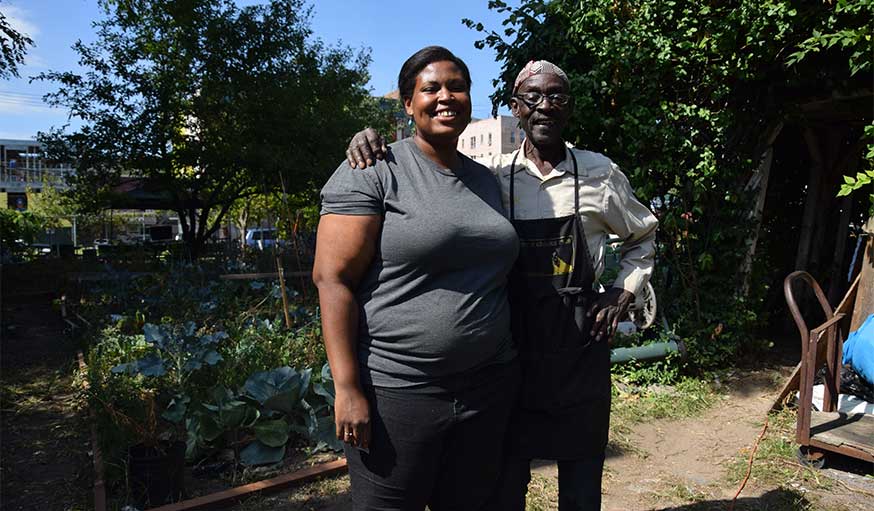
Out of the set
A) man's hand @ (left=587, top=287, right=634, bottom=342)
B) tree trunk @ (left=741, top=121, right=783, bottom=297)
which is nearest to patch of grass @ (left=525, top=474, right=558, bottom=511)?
man's hand @ (left=587, top=287, right=634, bottom=342)

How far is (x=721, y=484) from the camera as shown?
358cm

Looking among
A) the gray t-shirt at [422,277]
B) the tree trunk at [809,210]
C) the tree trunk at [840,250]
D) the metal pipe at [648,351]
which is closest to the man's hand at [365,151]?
the gray t-shirt at [422,277]

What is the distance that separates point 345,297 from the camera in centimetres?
160

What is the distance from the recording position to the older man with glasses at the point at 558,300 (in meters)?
2.00

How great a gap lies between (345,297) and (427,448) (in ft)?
1.58

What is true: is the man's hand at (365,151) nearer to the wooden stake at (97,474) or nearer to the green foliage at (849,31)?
the wooden stake at (97,474)

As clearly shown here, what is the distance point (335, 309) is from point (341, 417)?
30cm

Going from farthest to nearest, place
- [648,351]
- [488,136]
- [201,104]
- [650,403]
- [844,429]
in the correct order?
[488,136] < [201,104] < [648,351] < [650,403] < [844,429]

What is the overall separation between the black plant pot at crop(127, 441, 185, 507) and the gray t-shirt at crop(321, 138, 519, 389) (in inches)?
85.4

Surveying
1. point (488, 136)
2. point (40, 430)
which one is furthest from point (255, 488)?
point (488, 136)

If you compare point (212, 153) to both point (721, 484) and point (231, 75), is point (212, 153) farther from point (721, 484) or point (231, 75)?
point (721, 484)

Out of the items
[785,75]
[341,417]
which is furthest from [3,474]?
[785,75]

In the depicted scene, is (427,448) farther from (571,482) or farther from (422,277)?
(571,482)

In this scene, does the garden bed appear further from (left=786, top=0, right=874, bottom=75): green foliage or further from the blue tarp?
(left=786, top=0, right=874, bottom=75): green foliage
